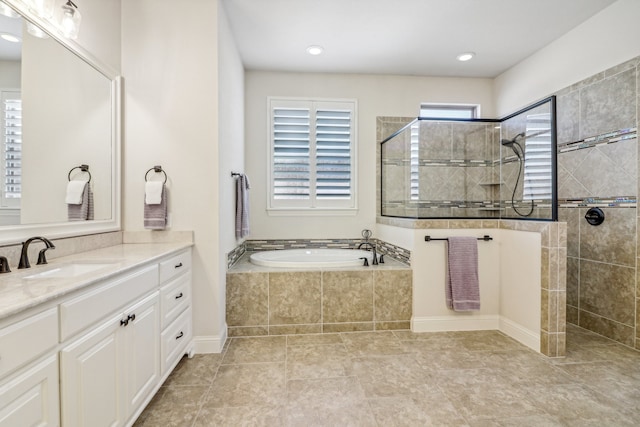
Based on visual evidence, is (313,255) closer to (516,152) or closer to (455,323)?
(455,323)

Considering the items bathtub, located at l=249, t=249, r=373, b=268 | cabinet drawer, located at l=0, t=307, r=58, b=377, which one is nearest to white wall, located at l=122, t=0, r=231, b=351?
bathtub, located at l=249, t=249, r=373, b=268

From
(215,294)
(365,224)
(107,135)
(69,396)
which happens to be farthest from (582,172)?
(107,135)

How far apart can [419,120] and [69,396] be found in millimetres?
3190

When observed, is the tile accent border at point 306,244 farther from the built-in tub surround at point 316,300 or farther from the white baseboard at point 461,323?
the white baseboard at point 461,323

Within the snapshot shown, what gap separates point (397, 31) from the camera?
9.32 feet

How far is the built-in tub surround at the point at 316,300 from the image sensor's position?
2.60 meters

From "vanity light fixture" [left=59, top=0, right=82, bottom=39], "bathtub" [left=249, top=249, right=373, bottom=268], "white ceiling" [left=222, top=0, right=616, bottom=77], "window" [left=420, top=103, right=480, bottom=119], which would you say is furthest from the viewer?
"window" [left=420, top=103, right=480, bottom=119]

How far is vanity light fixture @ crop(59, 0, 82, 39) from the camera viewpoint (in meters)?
1.69

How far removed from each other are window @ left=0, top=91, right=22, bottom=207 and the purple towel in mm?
2968

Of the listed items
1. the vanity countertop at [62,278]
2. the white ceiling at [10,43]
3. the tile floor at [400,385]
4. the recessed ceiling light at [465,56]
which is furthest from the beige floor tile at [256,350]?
the recessed ceiling light at [465,56]

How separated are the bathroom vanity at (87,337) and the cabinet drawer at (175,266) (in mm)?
12

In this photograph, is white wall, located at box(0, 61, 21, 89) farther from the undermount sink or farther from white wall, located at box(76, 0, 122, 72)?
the undermount sink

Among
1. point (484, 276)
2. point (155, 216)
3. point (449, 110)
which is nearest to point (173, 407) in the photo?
point (155, 216)

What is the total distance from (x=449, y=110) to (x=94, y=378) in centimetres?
439
